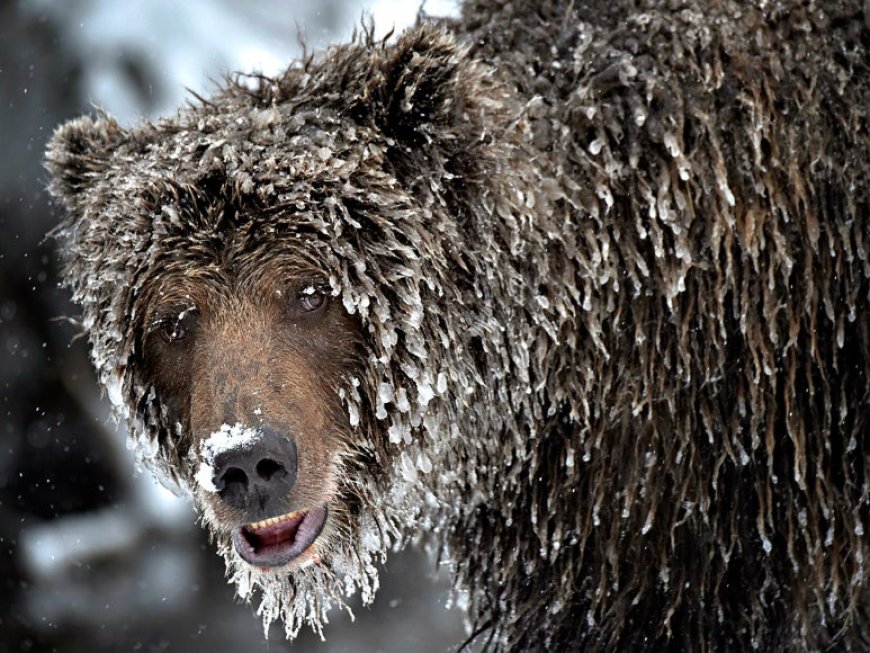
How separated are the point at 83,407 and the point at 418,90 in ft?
16.9

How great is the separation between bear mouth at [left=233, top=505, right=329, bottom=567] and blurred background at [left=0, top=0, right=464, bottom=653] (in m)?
4.24

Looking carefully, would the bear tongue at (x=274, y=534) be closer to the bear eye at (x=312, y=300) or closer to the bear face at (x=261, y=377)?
the bear face at (x=261, y=377)

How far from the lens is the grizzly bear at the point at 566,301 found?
331cm

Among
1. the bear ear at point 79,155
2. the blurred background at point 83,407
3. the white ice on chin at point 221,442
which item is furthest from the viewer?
the blurred background at point 83,407

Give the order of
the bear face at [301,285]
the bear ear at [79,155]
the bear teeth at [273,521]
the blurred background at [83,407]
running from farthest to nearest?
1. the blurred background at [83,407]
2. the bear ear at [79,155]
3. the bear teeth at [273,521]
4. the bear face at [301,285]

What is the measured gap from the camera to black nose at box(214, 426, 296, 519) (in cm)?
312

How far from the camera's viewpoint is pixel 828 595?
340 cm

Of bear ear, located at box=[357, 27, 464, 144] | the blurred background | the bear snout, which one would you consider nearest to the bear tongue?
the bear snout

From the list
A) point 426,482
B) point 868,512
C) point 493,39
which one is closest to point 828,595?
point 868,512

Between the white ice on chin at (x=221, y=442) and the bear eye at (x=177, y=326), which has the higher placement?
the bear eye at (x=177, y=326)

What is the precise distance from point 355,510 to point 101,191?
1.22m

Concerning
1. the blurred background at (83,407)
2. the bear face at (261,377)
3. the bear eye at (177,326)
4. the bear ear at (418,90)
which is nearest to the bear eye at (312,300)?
the bear face at (261,377)

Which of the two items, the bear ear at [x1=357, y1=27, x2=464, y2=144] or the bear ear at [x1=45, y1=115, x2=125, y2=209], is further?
the bear ear at [x1=45, y1=115, x2=125, y2=209]

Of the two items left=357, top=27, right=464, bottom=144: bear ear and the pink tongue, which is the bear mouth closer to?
the pink tongue
